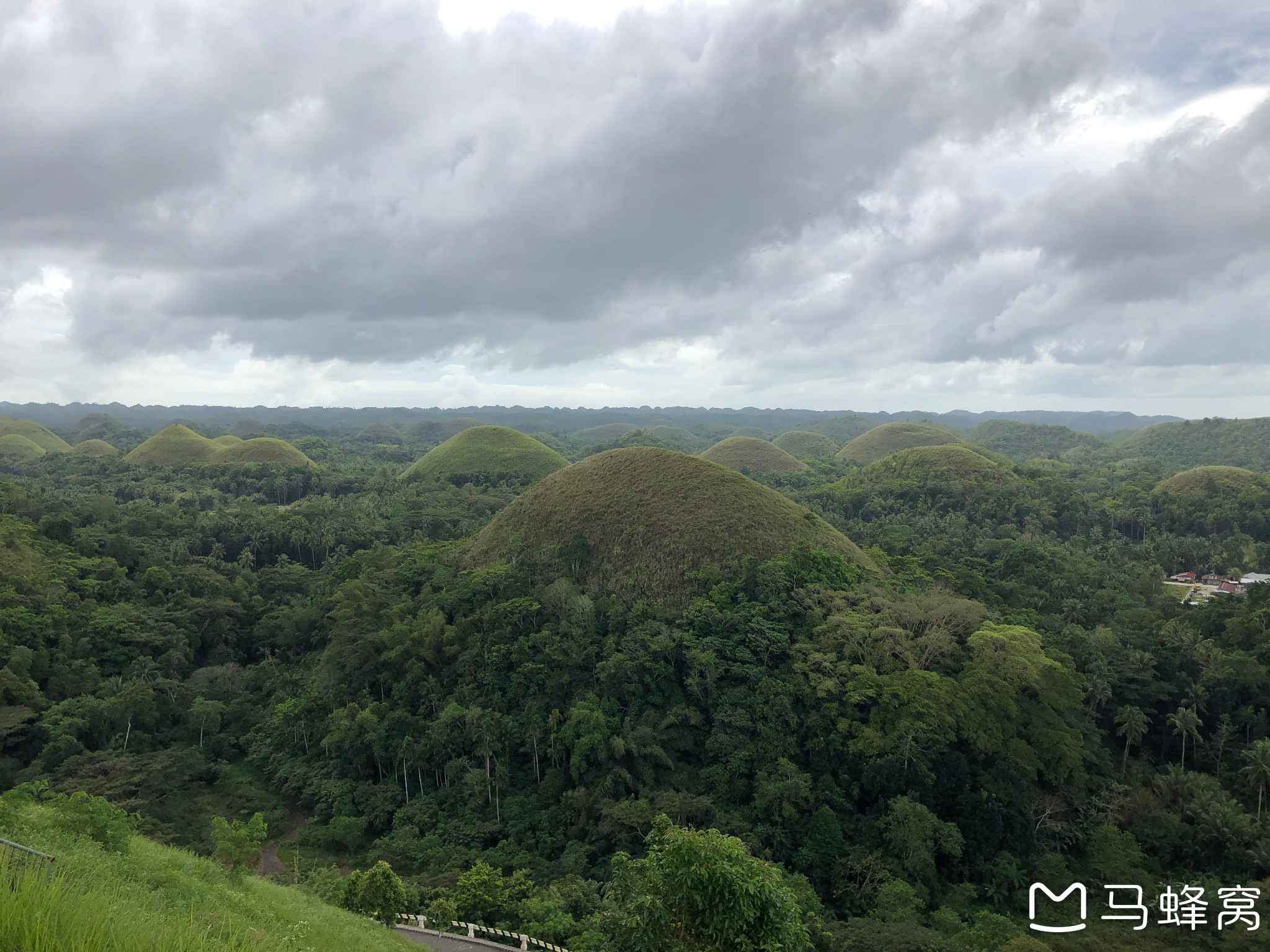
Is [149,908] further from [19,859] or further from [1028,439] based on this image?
[1028,439]

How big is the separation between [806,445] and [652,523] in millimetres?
92790

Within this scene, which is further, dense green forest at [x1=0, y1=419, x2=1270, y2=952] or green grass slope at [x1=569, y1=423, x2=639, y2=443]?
green grass slope at [x1=569, y1=423, x2=639, y2=443]

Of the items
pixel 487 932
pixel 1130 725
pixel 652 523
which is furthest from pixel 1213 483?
pixel 487 932

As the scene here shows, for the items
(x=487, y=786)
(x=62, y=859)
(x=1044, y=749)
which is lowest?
(x=487, y=786)

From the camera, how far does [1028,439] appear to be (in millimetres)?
126375

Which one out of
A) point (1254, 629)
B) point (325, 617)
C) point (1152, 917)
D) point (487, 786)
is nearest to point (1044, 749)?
point (1152, 917)

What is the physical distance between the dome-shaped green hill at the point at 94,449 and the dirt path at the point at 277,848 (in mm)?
87747

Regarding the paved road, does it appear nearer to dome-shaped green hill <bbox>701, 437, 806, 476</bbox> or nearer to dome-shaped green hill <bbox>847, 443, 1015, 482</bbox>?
dome-shaped green hill <bbox>847, 443, 1015, 482</bbox>

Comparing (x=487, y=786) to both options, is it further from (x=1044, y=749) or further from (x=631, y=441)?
(x=631, y=441)

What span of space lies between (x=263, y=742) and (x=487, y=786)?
9.09 meters

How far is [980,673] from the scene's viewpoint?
1809 centimetres

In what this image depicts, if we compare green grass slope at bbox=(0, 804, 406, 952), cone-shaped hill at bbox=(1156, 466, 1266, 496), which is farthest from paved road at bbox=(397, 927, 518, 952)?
cone-shaped hill at bbox=(1156, 466, 1266, 496)

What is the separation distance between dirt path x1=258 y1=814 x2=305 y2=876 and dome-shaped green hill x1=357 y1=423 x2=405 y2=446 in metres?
128

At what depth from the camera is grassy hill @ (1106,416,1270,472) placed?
92.7 metres
